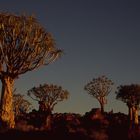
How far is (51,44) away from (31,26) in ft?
5.23

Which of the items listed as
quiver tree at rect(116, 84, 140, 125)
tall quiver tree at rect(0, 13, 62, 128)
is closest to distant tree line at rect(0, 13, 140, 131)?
tall quiver tree at rect(0, 13, 62, 128)

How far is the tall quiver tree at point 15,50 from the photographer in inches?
779

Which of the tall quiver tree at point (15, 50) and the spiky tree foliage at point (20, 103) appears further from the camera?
the spiky tree foliage at point (20, 103)

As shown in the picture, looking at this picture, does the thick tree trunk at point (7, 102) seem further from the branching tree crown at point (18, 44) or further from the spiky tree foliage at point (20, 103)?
the spiky tree foliage at point (20, 103)

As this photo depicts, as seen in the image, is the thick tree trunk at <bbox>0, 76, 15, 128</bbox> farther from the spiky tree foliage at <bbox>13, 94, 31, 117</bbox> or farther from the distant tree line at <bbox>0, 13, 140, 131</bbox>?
the spiky tree foliage at <bbox>13, 94, 31, 117</bbox>

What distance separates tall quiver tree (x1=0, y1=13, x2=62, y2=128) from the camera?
19.8 meters

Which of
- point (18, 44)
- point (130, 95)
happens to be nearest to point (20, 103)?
point (130, 95)

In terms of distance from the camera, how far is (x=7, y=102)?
2027 centimetres

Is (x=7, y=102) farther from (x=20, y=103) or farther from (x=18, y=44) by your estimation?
(x=20, y=103)

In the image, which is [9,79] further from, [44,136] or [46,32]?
[44,136]

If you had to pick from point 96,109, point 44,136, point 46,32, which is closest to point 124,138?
point 44,136

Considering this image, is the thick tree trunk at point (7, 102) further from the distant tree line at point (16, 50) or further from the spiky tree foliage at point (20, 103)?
the spiky tree foliage at point (20, 103)

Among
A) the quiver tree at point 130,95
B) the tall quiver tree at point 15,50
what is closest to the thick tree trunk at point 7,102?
the tall quiver tree at point 15,50

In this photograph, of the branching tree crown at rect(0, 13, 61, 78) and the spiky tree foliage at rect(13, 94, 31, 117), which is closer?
the branching tree crown at rect(0, 13, 61, 78)
